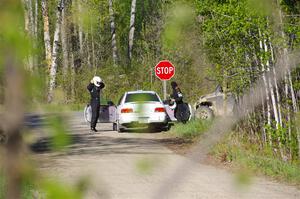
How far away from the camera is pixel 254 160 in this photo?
11.7 meters

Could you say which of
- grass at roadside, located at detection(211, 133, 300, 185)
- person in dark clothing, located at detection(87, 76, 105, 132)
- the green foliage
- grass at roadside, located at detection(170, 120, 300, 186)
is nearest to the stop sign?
person in dark clothing, located at detection(87, 76, 105, 132)

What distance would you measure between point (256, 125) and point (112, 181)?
6616 millimetres

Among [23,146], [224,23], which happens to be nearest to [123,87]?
[224,23]

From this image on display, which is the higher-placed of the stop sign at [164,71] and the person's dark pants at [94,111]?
the stop sign at [164,71]

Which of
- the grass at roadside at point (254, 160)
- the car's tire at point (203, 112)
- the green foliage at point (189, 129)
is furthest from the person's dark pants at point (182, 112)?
the grass at roadside at point (254, 160)

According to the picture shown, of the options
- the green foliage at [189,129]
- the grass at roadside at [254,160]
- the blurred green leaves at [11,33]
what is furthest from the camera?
the green foliage at [189,129]

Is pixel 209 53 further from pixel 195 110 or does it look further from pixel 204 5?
pixel 195 110

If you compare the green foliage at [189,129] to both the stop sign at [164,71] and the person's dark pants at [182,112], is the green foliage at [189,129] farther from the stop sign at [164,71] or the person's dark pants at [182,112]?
the stop sign at [164,71]

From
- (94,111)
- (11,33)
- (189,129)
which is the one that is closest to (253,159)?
(189,129)

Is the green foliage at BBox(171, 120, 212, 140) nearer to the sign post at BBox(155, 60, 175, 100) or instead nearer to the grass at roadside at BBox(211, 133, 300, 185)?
the grass at roadside at BBox(211, 133, 300, 185)

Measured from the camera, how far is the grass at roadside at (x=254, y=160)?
10.5 metres

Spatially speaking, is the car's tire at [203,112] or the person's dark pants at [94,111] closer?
the person's dark pants at [94,111]

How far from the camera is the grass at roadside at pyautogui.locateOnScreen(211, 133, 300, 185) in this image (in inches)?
415

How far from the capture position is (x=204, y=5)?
47.3 feet
